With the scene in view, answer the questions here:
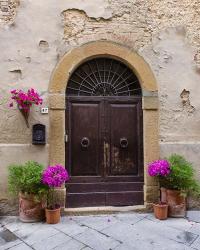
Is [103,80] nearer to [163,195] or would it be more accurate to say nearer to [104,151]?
[104,151]

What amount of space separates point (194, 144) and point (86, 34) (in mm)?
2835

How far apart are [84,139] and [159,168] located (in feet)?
4.67

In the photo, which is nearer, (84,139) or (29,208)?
(29,208)

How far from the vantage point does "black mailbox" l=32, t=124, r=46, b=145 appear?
4824 mm

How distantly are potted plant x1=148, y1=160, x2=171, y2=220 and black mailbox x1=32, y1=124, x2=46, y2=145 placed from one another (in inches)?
74.5

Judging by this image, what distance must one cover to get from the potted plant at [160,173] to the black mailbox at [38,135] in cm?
189

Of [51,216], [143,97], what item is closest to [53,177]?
[51,216]

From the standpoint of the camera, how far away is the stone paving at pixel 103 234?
145 inches

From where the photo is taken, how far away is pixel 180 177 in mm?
4648

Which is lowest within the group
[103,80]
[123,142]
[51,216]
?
[51,216]

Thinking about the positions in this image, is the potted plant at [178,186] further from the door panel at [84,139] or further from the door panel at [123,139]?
the door panel at [84,139]

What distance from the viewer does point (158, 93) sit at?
5234mm

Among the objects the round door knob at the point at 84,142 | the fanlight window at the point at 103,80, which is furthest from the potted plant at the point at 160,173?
the fanlight window at the point at 103,80

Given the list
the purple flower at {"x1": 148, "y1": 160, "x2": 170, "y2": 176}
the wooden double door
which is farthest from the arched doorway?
the purple flower at {"x1": 148, "y1": 160, "x2": 170, "y2": 176}
